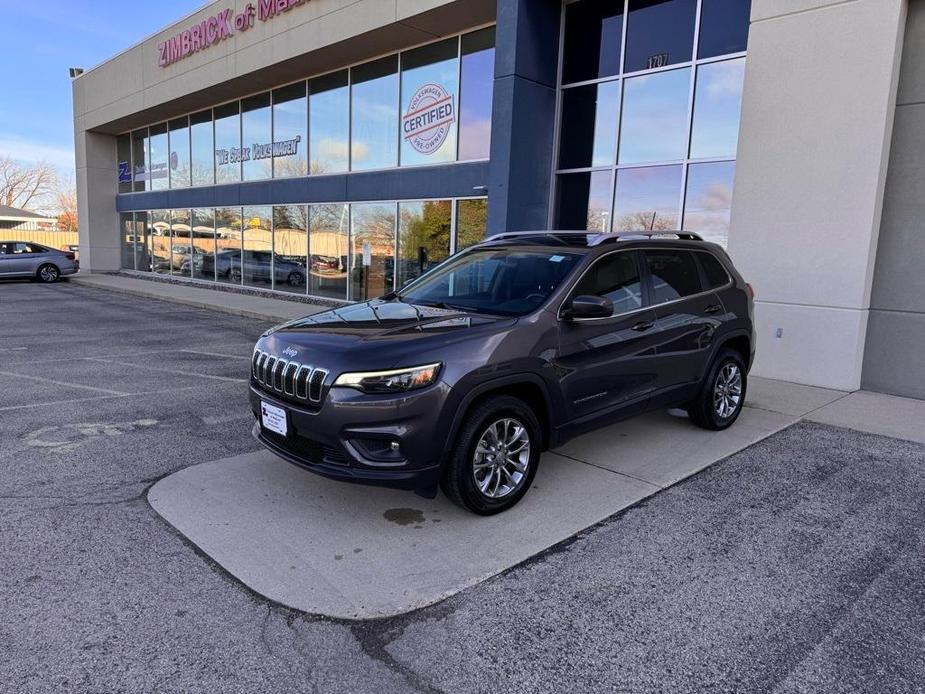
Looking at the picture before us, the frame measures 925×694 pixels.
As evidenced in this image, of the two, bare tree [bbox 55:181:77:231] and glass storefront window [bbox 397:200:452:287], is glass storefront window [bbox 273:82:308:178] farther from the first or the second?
bare tree [bbox 55:181:77:231]

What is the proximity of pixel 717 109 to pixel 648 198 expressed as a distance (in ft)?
5.58

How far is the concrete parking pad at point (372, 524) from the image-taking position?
3.39m

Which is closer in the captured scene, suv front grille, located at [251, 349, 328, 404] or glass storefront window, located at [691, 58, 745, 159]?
suv front grille, located at [251, 349, 328, 404]

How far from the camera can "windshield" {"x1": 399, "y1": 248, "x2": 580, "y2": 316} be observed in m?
4.65

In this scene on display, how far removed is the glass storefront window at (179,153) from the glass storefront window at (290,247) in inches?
265

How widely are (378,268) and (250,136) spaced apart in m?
7.72

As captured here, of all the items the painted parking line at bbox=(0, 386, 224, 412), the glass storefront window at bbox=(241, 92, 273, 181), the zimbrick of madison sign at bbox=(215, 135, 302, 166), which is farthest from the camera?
the glass storefront window at bbox=(241, 92, 273, 181)

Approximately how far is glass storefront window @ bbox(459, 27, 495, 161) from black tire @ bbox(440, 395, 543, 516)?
33.2ft

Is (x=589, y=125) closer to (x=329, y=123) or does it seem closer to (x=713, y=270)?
(x=713, y=270)

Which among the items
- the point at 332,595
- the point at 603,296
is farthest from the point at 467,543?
the point at 603,296

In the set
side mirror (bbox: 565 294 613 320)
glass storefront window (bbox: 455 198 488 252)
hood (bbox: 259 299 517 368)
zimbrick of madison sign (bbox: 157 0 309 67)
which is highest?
zimbrick of madison sign (bbox: 157 0 309 67)

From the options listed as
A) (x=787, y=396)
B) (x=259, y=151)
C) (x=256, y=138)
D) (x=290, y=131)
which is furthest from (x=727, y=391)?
(x=256, y=138)

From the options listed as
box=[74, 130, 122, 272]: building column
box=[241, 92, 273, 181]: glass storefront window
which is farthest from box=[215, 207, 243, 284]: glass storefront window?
box=[74, 130, 122, 272]: building column

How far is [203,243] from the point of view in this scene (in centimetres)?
2294
